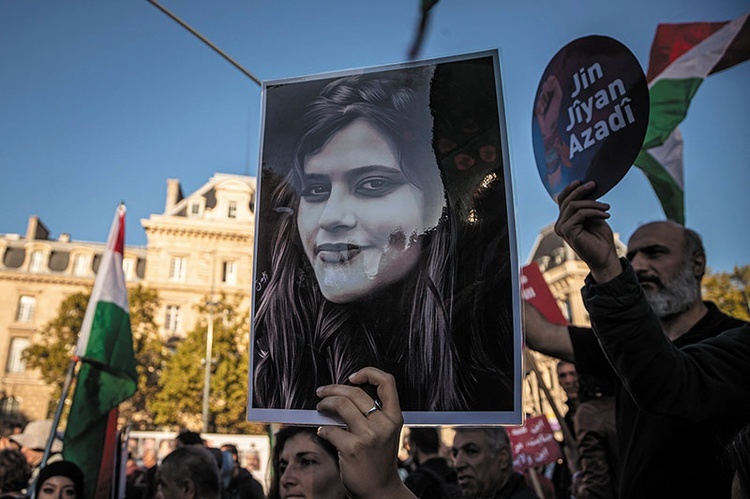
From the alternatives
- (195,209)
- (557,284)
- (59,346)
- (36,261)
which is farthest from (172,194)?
(557,284)

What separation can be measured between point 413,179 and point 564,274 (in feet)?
144

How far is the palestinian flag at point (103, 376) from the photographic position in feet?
15.0

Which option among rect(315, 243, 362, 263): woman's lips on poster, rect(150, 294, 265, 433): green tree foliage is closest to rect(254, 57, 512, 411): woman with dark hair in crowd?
rect(315, 243, 362, 263): woman's lips on poster

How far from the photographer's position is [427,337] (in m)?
1.51

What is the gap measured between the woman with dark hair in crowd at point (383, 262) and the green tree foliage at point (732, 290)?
1318cm

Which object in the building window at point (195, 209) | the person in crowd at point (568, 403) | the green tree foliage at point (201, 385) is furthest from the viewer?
the building window at point (195, 209)

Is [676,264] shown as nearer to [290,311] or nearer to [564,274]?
[290,311]

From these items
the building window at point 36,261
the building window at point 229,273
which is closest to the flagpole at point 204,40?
the building window at point 229,273

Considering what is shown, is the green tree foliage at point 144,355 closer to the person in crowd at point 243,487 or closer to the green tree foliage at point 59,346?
the green tree foliage at point 59,346

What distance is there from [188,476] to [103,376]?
6.74ft

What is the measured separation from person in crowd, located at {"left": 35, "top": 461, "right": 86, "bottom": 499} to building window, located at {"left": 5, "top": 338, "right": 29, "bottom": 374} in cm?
5006

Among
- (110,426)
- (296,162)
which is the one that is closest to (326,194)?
(296,162)

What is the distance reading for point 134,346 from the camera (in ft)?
99.9

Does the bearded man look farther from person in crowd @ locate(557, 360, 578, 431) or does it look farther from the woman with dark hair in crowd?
person in crowd @ locate(557, 360, 578, 431)
